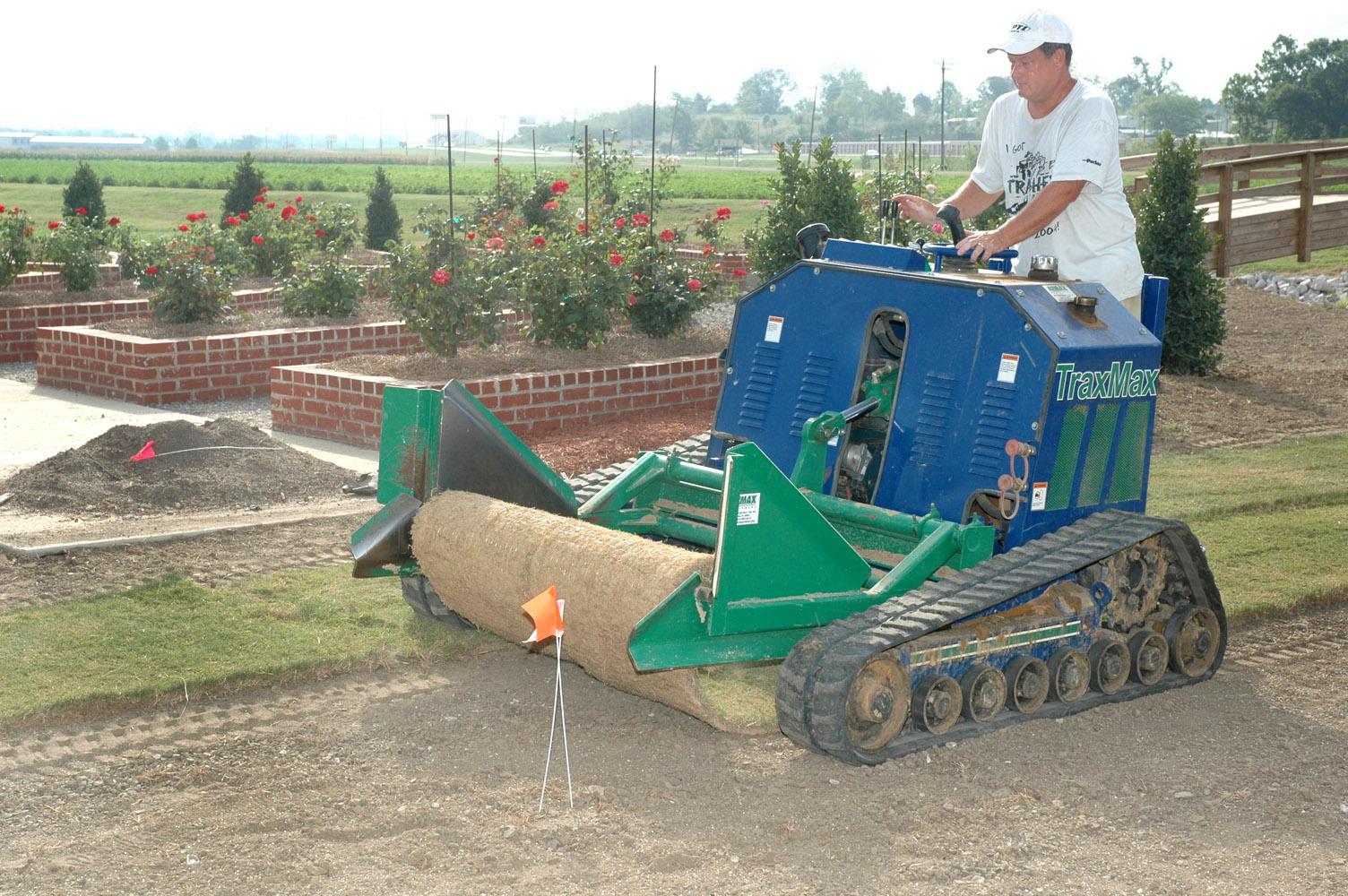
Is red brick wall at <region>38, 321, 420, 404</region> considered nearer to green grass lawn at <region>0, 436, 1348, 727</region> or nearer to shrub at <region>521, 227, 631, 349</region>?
shrub at <region>521, 227, 631, 349</region>

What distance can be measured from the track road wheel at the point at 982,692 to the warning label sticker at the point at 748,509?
3.18 feet

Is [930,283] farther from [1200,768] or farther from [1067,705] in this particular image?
[1200,768]

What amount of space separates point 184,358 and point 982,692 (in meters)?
9.05

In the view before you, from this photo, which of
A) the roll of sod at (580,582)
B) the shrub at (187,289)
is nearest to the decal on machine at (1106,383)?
the roll of sod at (580,582)

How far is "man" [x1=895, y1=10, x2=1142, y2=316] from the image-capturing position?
19.8ft

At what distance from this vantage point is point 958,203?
22.0 ft

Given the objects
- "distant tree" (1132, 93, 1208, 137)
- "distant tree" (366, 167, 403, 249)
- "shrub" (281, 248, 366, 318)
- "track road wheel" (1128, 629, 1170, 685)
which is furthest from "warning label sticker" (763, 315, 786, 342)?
"distant tree" (1132, 93, 1208, 137)

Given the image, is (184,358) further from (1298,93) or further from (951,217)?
(1298,93)

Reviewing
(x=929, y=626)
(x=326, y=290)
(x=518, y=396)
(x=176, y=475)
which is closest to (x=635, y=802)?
(x=929, y=626)

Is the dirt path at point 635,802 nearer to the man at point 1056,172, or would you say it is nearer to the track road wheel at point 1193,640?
the track road wheel at point 1193,640

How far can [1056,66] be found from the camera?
20.0 ft

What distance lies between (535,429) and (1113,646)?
5.64m

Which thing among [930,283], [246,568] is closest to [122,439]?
[246,568]

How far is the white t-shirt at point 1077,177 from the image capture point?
6078 mm
